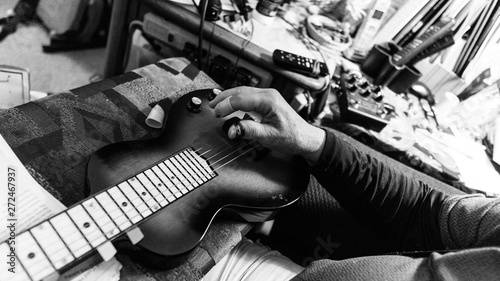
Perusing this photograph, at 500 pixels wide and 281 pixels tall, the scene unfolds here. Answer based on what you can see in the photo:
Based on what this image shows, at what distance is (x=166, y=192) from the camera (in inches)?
20.0

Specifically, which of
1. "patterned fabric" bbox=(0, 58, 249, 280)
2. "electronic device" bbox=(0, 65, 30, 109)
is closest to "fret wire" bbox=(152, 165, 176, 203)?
"patterned fabric" bbox=(0, 58, 249, 280)

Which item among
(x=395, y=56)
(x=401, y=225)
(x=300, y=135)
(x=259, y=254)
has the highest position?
(x=395, y=56)

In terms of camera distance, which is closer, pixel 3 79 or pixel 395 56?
pixel 3 79

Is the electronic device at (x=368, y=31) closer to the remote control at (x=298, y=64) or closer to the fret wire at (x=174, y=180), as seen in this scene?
the remote control at (x=298, y=64)

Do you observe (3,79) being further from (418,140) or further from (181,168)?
(418,140)

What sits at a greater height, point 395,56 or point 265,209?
point 395,56

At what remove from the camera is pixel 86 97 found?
0.67m

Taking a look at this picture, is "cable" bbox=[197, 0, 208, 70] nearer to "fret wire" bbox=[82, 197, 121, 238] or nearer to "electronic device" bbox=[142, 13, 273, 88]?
"electronic device" bbox=[142, 13, 273, 88]

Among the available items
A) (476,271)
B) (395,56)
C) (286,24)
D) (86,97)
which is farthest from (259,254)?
(395,56)

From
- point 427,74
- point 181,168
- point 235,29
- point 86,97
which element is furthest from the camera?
point 427,74

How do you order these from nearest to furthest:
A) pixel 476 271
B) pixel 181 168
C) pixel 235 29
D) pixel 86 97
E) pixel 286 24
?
1. pixel 476 271
2. pixel 181 168
3. pixel 86 97
4. pixel 235 29
5. pixel 286 24

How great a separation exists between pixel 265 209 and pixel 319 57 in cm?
67

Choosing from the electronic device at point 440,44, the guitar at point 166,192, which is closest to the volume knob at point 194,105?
the guitar at point 166,192

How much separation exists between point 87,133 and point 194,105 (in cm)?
23
